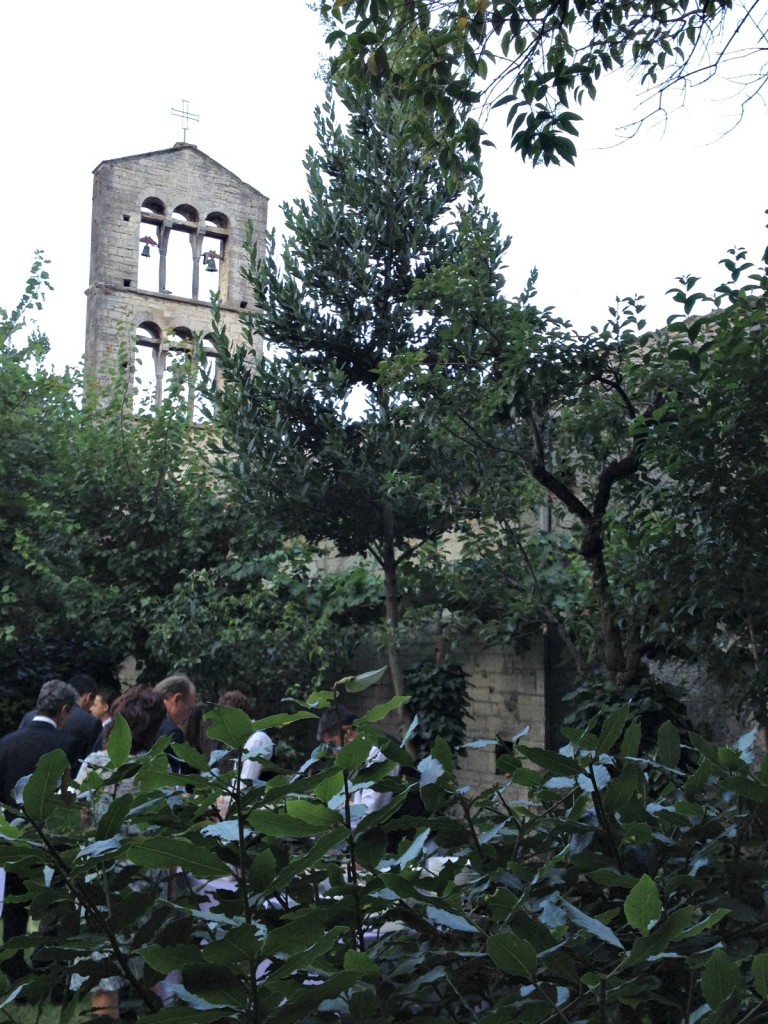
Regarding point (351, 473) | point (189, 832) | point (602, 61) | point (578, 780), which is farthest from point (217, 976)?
point (351, 473)

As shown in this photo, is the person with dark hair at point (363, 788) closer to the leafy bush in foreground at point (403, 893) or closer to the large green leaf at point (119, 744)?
the leafy bush in foreground at point (403, 893)

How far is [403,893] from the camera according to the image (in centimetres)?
117

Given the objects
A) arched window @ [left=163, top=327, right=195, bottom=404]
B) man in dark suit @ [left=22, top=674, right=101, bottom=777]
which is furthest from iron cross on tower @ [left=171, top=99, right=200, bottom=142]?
man in dark suit @ [left=22, top=674, right=101, bottom=777]

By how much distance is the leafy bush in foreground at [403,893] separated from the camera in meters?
1.02

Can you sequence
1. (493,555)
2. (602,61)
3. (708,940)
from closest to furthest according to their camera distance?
(708,940), (602,61), (493,555)

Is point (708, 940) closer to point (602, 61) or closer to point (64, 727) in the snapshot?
point (602, 61)

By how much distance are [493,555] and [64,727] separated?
149 inches

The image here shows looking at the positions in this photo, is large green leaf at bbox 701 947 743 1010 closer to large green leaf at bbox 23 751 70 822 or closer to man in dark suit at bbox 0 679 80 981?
large green leaf at bbox 23 751 70 822

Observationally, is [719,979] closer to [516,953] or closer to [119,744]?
[516,953]

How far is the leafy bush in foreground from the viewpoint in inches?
40.3

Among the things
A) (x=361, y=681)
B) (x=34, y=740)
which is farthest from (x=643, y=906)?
(x=34, y=740)

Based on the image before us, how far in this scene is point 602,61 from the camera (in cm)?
643

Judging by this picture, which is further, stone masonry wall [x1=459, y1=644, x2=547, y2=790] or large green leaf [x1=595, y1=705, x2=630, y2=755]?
stone masonry wall [x1=459, y1=644, x2=547, y2=790]

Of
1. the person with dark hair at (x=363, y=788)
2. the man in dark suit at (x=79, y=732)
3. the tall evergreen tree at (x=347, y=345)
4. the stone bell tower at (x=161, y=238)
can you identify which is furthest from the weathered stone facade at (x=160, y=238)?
the person with dark hair at (x=363, y=788)
